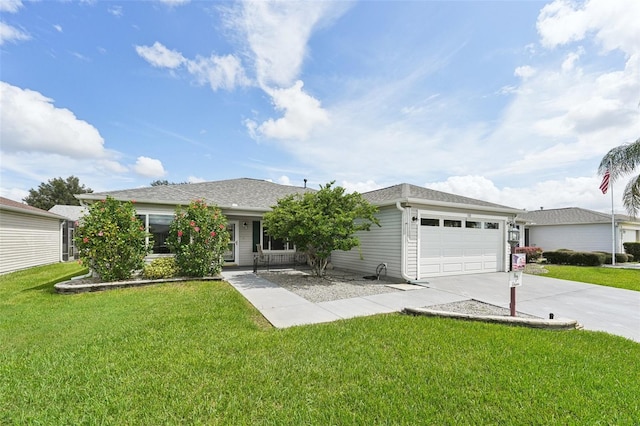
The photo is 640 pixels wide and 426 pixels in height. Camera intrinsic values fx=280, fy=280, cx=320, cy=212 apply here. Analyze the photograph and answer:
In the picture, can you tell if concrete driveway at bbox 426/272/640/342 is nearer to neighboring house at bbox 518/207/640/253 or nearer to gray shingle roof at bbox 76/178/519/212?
gray shingle roof at bbox 76/178/519/212

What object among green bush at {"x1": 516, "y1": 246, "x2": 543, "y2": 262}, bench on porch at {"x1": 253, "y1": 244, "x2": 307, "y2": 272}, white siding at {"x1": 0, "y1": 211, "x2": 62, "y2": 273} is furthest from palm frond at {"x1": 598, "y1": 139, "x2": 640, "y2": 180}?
white siding at {"x1": 0, "y1": 211, "x2": 62, "y2": 273}

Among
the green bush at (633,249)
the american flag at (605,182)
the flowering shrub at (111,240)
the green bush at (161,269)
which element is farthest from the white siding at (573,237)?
the flowering shrub at (111,240)

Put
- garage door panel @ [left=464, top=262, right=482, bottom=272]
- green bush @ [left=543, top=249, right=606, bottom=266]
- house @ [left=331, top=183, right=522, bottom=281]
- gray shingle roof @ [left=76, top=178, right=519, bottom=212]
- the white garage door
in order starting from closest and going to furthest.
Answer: house @ [left=331, top=183, right=522, bottom=281] < the white garage door < gray shingle roof @ [left=76, top=178, right=519, bottom=212] < garage door panel @ [left=464, top=262, right=482, bottom=272] < green bush @ [left=543, top=249, right=606, bottom=266]

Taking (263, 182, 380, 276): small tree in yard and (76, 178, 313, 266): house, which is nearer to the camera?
(263, 182, 380, 276): small tree in yard

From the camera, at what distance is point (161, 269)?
31.2 ft

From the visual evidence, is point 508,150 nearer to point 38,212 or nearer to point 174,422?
point 174,422

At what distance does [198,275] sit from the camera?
977 centimetres

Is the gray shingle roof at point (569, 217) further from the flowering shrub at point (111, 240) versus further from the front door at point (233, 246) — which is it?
the flowering shrub at point (111, 240)

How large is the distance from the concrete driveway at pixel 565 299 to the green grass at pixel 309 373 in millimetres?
1224

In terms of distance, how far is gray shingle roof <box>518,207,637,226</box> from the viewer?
20.3 meters

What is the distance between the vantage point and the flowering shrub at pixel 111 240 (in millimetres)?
8414

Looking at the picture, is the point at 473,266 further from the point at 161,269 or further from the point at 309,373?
the point at 161,269

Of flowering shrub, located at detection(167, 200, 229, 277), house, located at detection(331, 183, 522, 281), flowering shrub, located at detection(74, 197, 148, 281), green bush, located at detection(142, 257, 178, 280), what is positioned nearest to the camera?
flowering shrub, located at detection(74, 197, 148, 281)

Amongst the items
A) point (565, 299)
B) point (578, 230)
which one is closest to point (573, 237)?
point (578, 230)
